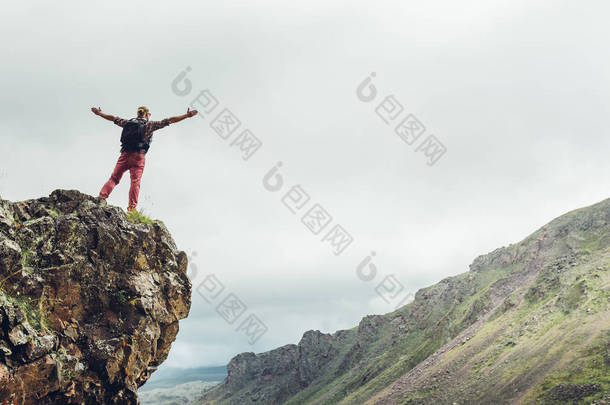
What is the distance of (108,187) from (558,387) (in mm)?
74902

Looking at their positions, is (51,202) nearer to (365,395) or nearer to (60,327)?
(60,327)

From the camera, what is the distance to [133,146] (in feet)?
69.2

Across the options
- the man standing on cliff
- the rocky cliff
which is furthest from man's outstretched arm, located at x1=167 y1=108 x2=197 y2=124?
the rocky cliff

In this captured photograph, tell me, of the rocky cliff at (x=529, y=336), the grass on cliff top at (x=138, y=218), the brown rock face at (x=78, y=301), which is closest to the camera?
the brown rock face at (x=78, y=301)

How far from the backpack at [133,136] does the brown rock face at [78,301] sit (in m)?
3.28

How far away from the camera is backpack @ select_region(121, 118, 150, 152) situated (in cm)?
2100

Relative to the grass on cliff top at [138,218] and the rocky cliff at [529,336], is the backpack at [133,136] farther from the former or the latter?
the rocky cliff at [529,336]

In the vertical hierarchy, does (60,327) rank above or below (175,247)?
below

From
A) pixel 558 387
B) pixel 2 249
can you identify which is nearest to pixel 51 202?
pixel 2 249

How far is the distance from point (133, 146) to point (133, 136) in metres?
0.50

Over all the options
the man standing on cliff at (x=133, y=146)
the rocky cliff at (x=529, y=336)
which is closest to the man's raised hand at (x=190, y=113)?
the man standing on cliff at (x=133, y=146)

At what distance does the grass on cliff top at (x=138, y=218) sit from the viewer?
20.7m

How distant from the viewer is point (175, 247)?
75.6ft

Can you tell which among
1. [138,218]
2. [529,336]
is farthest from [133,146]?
[529,336]
